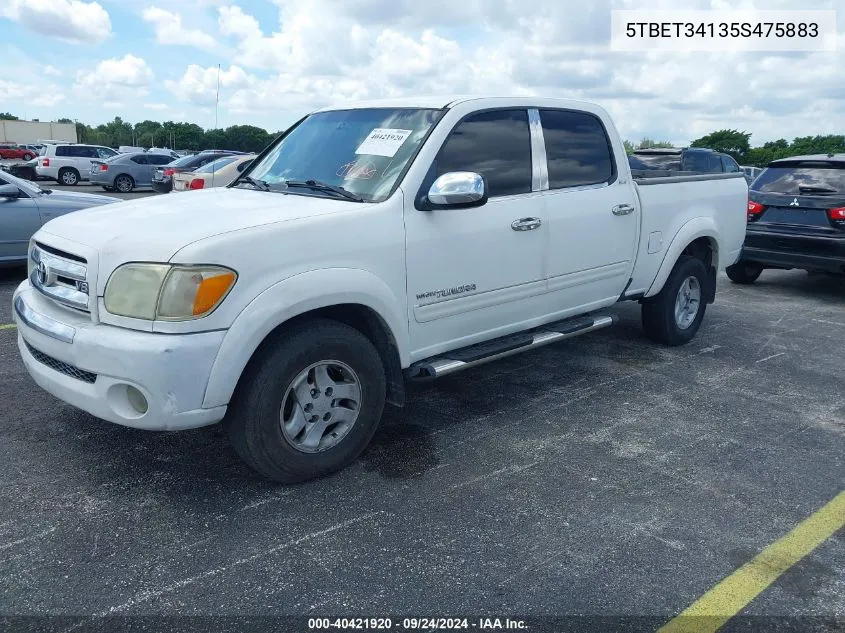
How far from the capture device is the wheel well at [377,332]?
3682mm

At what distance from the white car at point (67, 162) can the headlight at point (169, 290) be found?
25347mm

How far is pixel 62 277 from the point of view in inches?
136

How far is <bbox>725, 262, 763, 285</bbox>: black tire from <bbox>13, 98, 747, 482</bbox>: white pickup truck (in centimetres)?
470

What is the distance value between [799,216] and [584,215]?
4.93m

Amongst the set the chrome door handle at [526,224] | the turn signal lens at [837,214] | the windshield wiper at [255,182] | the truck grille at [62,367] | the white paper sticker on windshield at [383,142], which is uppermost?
the white paper sticker on windshield at [383,142]

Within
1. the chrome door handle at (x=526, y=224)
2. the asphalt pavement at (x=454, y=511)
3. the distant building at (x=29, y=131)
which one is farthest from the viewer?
the distant building at (x=29, y=131)

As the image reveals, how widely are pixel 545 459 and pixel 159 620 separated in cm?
210

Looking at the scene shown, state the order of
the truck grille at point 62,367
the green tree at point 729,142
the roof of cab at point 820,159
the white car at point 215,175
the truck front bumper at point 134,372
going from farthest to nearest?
the green tree at point 729,142, the white car at point 215,175, the roof of cab at point 820,159, the truck grille at point 62,367, the truck front bumper at point 134,372

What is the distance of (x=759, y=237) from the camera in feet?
28.7

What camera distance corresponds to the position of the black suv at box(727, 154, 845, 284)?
816cm

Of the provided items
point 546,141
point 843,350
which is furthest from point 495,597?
point 843,350

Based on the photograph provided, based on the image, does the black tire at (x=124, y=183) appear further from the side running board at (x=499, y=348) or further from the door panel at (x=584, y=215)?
Answer: the side running board at (x=499, y=348)

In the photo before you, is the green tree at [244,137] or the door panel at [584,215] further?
the green tree at [244,137]

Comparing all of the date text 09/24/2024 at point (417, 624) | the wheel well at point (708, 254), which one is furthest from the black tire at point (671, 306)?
the date text 09/24/2024 at point (417, 624)
